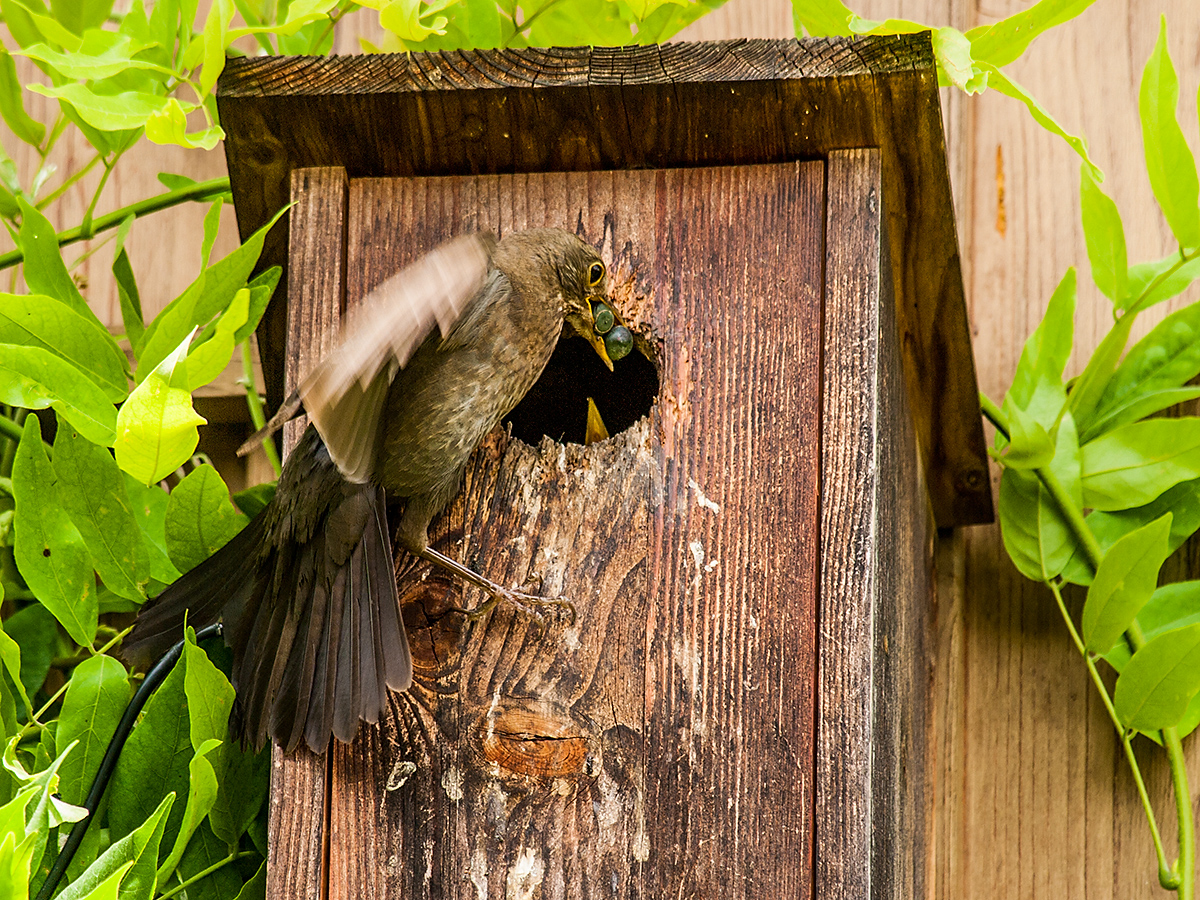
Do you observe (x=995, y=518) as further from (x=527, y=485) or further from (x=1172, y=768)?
(x=527, y=485)

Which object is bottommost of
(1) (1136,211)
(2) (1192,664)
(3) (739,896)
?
(3) (739,896)

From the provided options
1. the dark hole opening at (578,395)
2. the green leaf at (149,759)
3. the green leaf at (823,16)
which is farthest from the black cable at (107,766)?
the green leaf at (823,16)

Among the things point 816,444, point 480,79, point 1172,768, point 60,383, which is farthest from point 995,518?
point 60,383

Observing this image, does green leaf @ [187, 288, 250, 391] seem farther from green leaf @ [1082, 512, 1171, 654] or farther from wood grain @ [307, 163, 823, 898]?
green leaf @ [1082, 512, 1171, 654]

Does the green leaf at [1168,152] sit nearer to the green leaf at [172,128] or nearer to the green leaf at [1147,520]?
the green leaf at [1147,520]

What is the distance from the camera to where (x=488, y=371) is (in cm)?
122

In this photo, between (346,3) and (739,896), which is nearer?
(739,896)

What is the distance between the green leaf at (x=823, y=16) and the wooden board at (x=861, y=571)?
15 centimetres

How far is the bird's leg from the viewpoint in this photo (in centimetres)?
116

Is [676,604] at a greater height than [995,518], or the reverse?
[995,518]

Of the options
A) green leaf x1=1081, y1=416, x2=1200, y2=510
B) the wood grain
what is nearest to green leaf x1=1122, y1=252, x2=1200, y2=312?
green leaf x1=1081, y1=416, x2=1200, y2=510

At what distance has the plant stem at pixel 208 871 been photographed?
46.1 inches

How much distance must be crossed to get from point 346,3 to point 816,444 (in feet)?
2.11

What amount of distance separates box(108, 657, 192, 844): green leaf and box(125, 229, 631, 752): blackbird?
54 mm
